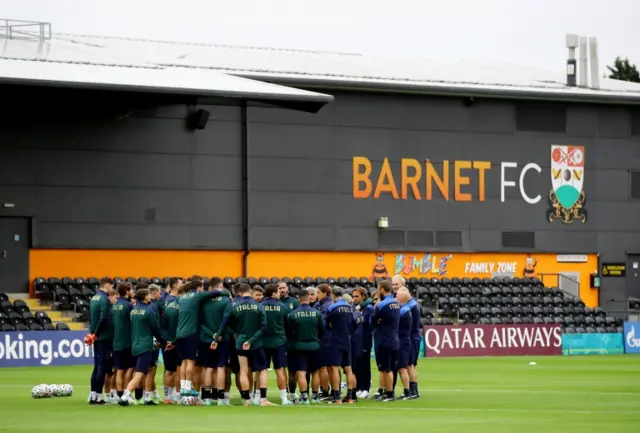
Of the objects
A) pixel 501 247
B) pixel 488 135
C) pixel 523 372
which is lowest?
pixel 523 372

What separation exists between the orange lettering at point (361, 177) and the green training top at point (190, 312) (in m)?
26.4

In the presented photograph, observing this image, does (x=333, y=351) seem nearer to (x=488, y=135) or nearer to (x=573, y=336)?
(x=573, y=336)

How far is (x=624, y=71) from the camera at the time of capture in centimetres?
10144

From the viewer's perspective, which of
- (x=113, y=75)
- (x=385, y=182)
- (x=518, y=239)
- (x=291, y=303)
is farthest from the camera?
(x=518, y=239)

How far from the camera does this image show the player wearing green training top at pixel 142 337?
72.8ft

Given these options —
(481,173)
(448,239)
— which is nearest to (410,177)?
(448,239)

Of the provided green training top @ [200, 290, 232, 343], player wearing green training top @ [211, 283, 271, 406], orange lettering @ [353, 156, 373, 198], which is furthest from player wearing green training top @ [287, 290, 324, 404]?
orange lettering @ [353, 156, 373, 198]

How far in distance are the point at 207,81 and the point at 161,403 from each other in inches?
792

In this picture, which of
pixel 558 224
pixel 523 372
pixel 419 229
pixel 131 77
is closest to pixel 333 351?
pixel 523 372

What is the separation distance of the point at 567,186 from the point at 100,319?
32441mm

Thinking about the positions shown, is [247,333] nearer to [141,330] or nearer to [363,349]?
[141,330]

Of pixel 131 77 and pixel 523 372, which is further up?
pixel 131 77

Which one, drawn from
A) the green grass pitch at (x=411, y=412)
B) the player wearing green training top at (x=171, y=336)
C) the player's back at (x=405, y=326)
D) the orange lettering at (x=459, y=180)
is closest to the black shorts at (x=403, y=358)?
the player's back at (x=405, y=326)

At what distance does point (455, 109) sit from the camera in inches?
1996
